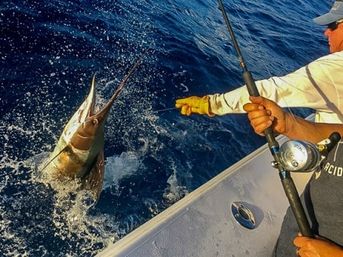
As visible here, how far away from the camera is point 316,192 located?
260 cm

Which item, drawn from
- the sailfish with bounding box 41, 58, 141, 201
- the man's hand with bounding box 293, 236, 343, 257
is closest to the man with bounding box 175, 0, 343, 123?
the man's hand with bounding box 293, 236, 343, 257

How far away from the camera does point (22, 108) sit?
500 centimetres

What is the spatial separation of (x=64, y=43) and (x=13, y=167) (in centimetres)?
280

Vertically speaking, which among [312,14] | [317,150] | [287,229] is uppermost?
[317,150]

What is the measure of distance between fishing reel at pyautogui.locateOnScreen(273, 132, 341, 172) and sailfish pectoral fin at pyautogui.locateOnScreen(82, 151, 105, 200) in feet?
6.37

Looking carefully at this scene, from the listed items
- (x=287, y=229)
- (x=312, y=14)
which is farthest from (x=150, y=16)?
(x=312, y=14)

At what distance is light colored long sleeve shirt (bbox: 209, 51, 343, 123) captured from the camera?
2793 mm

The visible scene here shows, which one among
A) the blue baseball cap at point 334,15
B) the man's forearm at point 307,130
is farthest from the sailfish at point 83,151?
the blue baseball cap at point 334,15

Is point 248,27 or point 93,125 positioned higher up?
point 93,125

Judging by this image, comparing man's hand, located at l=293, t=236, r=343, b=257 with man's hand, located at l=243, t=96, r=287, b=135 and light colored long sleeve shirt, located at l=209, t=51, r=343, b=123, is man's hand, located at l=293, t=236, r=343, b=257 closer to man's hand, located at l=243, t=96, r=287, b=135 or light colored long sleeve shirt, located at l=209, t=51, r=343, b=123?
man's hand, located at l=243, t=96, r=287, b=135

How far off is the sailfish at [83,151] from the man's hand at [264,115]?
131 centimetres

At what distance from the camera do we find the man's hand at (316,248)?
2.14 m

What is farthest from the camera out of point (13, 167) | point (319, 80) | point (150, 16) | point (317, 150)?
point (150, 16)

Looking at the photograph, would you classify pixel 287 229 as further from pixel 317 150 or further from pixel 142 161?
pixel 142 161
